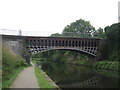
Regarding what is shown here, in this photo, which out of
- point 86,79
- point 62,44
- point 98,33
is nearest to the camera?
point 86,79

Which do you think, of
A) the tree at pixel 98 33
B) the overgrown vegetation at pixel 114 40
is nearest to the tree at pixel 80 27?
the tree at pixel 98 33

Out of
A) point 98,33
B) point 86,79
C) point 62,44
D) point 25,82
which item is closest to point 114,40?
point 62,44

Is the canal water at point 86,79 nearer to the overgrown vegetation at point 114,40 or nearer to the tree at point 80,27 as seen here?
the overgrown vegetation at point 114,40

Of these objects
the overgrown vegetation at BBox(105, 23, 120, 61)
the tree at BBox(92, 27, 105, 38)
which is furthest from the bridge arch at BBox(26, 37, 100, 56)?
the tree at BBox(92, 27, 105, 38)

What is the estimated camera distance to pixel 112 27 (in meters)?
45.6

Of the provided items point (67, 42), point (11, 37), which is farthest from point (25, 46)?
point (67, 42)

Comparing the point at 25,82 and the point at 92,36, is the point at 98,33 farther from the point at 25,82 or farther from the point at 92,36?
the point at 25,82

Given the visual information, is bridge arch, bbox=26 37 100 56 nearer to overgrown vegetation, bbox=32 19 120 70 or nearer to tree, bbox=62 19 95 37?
overgrown vegetation, bbox=32 19 120 70

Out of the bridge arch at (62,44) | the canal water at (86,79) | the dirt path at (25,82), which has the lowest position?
the canal water at (86,79)

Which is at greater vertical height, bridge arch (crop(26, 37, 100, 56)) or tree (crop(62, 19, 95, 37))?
tree (crop(62, 19, 95, 37))

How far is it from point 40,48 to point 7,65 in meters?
30.9

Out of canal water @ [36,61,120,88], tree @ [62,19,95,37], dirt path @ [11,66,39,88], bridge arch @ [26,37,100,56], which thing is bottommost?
canal water @ [36,61,120,88]

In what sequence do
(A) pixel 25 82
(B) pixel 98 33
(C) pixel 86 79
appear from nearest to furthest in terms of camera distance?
(A) pixel 25 82 < (C) pixel 86 79 < (B) pixel 98 33

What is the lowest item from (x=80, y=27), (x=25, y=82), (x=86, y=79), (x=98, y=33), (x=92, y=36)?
(x=86, y=79)
